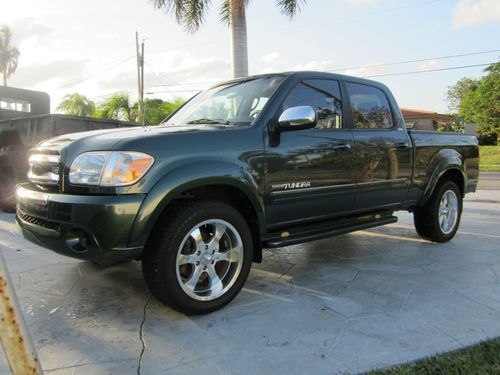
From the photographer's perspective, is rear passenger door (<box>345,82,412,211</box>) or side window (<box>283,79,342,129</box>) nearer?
side window (<box>283,79,342,129</box>)

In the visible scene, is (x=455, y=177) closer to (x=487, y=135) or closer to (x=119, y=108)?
(x=119, y=108)

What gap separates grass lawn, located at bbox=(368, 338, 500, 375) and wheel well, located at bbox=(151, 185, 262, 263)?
1441mm

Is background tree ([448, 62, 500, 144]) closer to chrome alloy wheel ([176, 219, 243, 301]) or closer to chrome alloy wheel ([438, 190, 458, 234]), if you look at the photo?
chrome alloy wheel ([438, 190, 458, 234])

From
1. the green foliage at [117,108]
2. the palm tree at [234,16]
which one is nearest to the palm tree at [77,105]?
the green foliage at [117,108]

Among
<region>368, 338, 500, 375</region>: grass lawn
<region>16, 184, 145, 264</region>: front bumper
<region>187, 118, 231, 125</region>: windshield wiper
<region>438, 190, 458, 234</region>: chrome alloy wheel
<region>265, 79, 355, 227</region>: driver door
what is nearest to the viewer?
<region>368, 338, 500, 375</region>: grass lawn

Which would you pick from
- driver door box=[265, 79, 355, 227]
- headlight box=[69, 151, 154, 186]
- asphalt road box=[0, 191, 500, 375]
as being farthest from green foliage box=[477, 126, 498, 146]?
headlight box=[69, 151, 154, 186]

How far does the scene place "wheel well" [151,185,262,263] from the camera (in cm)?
318

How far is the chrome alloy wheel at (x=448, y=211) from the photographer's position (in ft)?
17.7

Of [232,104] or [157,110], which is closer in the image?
[232,104]

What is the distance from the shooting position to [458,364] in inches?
94.3

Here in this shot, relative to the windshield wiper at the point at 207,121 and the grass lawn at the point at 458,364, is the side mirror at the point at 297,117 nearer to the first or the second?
the windshield wiper at the point at 207,121

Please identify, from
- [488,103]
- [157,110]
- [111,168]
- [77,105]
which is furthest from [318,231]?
[488,103]

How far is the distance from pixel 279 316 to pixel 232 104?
1.87 metres

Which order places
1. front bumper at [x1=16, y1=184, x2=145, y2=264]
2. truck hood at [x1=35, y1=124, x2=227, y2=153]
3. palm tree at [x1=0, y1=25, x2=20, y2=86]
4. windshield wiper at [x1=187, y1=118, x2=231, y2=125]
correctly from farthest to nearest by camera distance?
palm tree at [x1=0, y1=25, x2=20, y2=86] < windshield wiper at [x1=187, y1=118, x2=231, y2=125] < truck hood at [x1=35, y1=124, x2=227, y2=153] < front bumper at [x1=16, y1=184, x2=145, y2=264]
